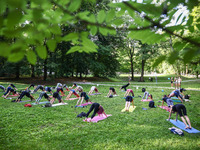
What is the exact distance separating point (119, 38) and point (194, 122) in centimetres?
2893

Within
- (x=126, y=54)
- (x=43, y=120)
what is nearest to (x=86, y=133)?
(x=43, y=120)

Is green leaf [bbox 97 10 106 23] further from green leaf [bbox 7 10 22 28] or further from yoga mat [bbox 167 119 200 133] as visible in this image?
yoga mat [bbox 167 119 200 133]

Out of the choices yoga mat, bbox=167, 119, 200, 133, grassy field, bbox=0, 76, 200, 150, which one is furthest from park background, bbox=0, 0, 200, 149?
yoga mat, bbox=167, 119, 200, 133

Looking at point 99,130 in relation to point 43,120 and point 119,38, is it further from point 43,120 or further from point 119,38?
point 119,38

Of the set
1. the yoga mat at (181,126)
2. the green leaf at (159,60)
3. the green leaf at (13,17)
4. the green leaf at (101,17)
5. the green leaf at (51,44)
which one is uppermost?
the green leaf at (101,17)

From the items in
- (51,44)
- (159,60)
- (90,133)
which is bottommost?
(90,133)

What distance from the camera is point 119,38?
3453 cm

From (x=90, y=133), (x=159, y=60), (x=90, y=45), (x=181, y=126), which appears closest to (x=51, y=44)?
(x=90, y=45)

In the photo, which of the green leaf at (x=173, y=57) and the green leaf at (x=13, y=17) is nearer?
the green leaf at (x=13, y=17)

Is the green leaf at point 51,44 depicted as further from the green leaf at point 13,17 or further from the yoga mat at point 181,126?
the yoga mat at point 181,126

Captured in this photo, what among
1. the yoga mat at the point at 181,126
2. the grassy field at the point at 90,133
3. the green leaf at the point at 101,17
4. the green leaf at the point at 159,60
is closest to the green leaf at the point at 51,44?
the green leaf at the point at 101,17

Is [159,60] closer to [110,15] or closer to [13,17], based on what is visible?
[110,15]

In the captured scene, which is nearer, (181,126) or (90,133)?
(90,133)

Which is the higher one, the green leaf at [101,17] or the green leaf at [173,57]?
the green leaf at [101,17]
